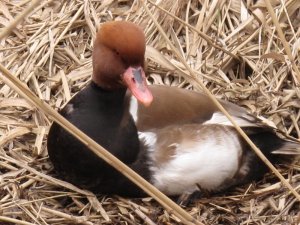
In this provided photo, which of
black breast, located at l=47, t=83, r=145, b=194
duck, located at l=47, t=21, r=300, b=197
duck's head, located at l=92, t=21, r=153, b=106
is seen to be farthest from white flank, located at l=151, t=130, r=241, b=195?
duck's head, located at l=92, t=21, r=153, b=106

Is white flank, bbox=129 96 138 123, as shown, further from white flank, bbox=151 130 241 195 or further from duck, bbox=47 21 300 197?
white flank, bbox=151 130 241 195

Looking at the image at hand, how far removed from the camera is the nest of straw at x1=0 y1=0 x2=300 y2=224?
3523mm

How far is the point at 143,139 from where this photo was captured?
354 cm

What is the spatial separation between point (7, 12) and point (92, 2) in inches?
17.1

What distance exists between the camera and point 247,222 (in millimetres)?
3467

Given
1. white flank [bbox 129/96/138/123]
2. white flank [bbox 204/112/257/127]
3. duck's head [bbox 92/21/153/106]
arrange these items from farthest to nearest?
white flank [bbox 204/112/257/127] < white flank [bbox 129/96/138/123] < duck's head [bbox 92/21/153/106]

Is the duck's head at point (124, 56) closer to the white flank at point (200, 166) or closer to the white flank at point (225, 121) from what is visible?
the white flank at point (200, 166)

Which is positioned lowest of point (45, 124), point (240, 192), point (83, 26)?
point (240, 192)

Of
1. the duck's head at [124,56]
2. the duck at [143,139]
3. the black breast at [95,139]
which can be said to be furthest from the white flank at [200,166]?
the duck's head at [124,56]

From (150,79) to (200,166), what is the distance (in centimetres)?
82

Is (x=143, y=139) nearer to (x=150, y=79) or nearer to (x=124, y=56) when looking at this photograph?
(x=124, y=56)

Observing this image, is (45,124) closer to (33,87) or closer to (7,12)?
(33,87)

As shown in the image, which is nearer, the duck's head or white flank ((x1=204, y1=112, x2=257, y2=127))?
the duck's head

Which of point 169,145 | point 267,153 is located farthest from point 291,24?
point 169,145
